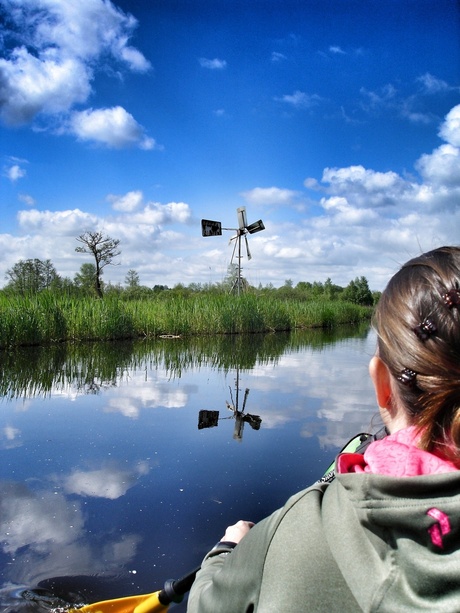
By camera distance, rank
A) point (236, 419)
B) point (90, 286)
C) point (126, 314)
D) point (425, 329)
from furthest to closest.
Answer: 1. point (90, 286)
2. point (126, 314)
3. point (236, 419)
4. point (425, 329)

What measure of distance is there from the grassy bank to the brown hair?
873cm

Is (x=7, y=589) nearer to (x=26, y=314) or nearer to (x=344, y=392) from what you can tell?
(x=344, y=392)

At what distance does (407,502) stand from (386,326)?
0.94 feet

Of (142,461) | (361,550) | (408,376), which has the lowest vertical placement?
(142,461)

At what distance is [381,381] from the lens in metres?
0.85

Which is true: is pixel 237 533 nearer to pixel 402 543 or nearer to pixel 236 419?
pixel 402 543

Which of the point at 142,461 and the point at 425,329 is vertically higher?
the point at 425,329

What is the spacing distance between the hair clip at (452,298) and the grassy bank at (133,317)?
881cm

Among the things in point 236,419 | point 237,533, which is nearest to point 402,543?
point 237,533

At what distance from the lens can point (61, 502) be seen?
2398mm

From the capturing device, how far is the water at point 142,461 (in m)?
1.88

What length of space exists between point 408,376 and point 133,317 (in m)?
11.4

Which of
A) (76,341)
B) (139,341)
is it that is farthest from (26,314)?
(139,341)

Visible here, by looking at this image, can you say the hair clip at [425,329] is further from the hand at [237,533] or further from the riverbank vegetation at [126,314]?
the riverbank vegetation at [126,314]
